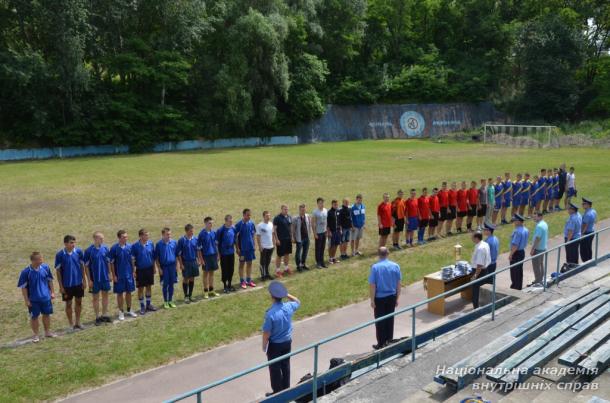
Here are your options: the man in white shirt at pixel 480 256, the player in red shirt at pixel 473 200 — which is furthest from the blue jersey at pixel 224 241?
the player in red shirt at pixel 473 200

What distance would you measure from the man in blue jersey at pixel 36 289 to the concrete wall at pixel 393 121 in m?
49.4

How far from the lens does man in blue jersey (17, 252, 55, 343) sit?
30.6ft

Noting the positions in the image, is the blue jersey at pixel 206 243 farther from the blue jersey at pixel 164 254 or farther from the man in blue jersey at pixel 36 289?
the man in blue jersey at pixel 36 289

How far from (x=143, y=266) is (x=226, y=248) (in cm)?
201

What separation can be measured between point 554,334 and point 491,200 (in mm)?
11360

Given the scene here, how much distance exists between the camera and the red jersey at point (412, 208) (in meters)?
16.1

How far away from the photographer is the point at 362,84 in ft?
207

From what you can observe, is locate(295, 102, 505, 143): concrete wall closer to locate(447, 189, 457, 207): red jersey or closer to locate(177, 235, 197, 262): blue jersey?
locate(447, 189, 457, 207): red jersey

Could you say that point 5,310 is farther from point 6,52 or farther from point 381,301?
point 6,52

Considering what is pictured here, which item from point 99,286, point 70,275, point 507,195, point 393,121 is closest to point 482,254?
point 99,286

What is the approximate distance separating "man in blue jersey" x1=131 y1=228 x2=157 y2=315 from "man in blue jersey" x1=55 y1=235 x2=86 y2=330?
3.64 feet

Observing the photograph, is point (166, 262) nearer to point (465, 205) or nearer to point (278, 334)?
point (278, 334)

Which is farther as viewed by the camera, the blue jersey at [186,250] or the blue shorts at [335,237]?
the blue shorts at [335,237]

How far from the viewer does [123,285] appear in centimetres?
1055
